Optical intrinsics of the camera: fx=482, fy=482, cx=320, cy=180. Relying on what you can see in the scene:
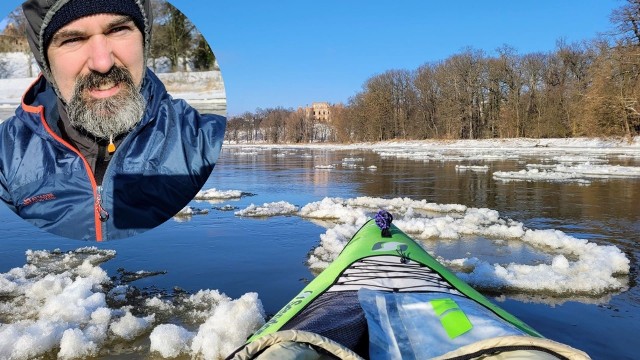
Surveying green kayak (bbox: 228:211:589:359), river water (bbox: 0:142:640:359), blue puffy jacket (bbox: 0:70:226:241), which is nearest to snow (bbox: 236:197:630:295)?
river water (bbox: 0:142:640:359)

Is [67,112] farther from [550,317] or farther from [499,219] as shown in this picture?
[499,219]

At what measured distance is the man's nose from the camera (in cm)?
110

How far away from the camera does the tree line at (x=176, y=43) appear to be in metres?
1.20

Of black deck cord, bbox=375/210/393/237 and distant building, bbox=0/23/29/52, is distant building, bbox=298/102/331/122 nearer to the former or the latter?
black deck cord, bbox=375/210/393/237

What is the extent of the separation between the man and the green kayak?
0.59 meters

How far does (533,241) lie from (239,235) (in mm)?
3899

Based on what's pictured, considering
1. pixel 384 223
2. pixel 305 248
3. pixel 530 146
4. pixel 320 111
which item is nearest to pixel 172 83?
pixel 384 223

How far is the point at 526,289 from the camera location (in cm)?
436

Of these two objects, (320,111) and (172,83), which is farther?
(320,111)

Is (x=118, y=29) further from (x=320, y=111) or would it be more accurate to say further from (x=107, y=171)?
(x=320, y=111)

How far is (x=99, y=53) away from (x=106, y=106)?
120 millimetres

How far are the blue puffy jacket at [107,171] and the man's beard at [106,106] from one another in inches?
2.3

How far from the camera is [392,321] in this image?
2.59 meters

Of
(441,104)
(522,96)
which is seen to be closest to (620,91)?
(522,96)
